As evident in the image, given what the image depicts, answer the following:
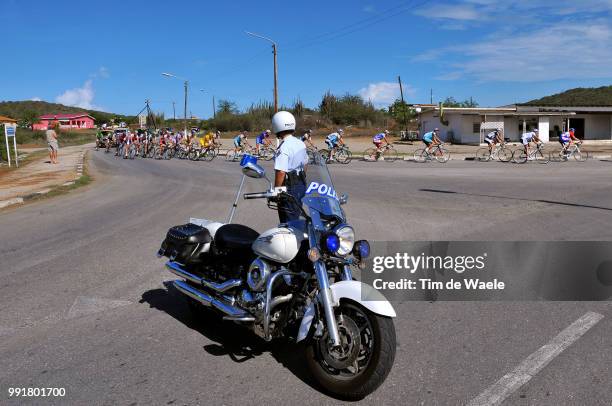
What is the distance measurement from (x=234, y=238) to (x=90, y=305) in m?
2.07

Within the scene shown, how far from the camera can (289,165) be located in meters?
4.77

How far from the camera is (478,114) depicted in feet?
153

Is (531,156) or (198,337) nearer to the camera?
Answer: (198,337)

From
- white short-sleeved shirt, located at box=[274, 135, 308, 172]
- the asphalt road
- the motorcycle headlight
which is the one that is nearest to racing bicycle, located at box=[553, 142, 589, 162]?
the asphalt road

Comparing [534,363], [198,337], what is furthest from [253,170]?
[534,363]

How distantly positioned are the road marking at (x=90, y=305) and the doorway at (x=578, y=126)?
176 feet

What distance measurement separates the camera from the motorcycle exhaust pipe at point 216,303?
3.92 m

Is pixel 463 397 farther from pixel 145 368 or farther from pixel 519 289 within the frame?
pixel 519 289

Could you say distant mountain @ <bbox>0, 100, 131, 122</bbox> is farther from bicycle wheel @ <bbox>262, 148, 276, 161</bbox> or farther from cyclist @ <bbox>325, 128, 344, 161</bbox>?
cyclist @ <bbox>325, 128, 344, 161</bbox>

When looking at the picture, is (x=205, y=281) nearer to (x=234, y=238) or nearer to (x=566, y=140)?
(x=234, y=238)

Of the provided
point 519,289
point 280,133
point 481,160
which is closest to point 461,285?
point 519,289

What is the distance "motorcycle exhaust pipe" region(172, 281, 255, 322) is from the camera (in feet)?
12.9

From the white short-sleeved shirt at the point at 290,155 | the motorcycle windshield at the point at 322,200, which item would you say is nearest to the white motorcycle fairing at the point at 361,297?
the motorcycle windshield at the point at 322,200

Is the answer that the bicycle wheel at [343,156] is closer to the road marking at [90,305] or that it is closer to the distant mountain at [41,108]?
the road marking at [90,305]
